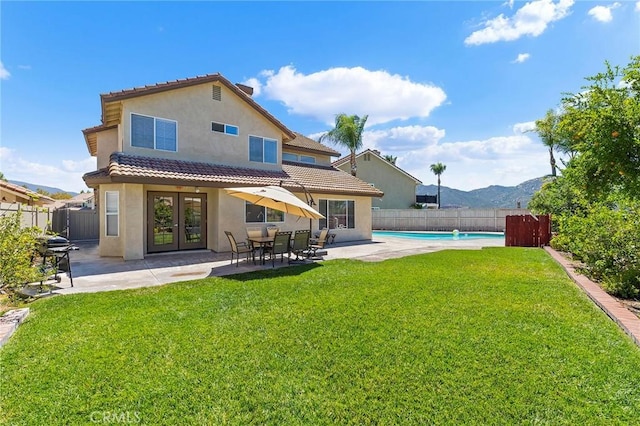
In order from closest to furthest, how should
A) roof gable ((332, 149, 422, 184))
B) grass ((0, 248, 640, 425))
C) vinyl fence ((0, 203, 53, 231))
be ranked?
grass ((0, 248, 640, 425)), vinyl fence ((0, 203, 53, 231)), roof gable ((332, 149, 422, 184))

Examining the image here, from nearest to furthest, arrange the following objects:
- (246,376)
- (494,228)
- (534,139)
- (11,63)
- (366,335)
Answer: (246,376) → (366,335) → (11,63) → (494,228) → (534,139)

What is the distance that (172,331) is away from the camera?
541 centimetres

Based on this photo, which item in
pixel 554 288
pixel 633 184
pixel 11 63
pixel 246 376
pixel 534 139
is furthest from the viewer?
pixel 534 139

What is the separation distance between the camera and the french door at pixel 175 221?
48.2 ft

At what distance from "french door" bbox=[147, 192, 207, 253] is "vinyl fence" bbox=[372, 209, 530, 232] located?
23.6 metres

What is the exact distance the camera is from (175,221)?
1526 centimetres

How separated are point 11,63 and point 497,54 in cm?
2282

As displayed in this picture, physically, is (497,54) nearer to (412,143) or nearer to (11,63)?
(11,63)

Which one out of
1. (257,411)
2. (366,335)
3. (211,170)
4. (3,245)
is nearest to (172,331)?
(257,411)

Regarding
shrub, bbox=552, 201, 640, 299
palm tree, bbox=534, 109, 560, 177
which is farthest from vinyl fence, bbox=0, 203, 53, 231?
palm tree, bbox=534, 109, 560, 177

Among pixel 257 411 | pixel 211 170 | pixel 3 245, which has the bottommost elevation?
pixel 257 411

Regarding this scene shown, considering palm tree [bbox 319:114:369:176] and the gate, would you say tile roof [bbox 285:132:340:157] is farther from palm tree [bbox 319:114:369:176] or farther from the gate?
the gate

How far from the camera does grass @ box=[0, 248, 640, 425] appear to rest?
135 inches

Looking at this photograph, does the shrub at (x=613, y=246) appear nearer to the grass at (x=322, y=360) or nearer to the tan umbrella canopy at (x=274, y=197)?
the grass at (x=322, y=360)
